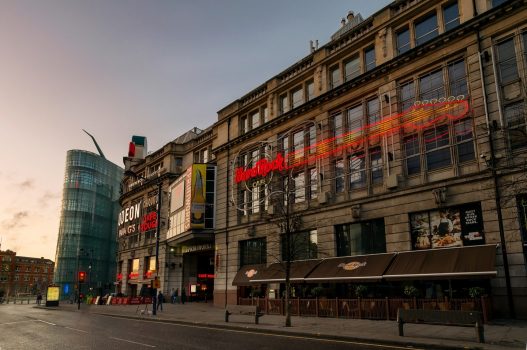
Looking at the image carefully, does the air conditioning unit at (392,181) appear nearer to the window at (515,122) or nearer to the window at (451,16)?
the window at (515,122)

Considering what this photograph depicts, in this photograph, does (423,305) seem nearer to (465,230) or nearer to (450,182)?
(465,230)

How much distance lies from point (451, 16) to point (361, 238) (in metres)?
14.6

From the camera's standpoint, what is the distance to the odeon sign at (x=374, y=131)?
24.0m

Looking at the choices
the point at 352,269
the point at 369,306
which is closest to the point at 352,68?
the point at 352,269

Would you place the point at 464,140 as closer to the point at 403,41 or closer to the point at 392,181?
the point at 392,181

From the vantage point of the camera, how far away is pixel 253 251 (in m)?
36.6

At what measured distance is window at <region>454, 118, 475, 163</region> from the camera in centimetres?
2296

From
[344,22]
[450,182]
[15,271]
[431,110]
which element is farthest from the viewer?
[15,271]

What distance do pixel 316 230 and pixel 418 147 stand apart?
31.3 ft

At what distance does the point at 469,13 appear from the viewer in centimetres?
2394

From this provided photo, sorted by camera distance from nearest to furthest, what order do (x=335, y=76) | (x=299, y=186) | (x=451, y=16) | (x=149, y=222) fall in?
(x=451, y=16), (x=335, y=76), (x=299, y=186), (x=149, y=222)

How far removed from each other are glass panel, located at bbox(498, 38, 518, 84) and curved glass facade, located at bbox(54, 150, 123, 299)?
117m

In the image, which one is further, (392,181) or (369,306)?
(392,181)

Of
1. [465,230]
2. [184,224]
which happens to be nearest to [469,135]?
[465,230]
